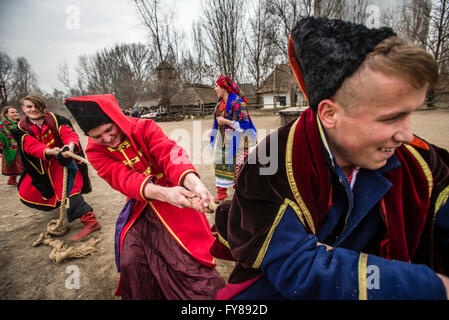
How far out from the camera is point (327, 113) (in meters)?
0.85

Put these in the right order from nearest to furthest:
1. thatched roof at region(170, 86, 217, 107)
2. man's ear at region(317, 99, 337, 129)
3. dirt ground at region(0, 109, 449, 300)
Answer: man's ear at region(317, 99, 337, 129) < dirt ground at region(0, 109, 449, 300) < thatched roof at region(170, 86, 217, 107)

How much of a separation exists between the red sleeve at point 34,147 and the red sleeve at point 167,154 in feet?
6.64

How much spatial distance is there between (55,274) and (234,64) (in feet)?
82.7

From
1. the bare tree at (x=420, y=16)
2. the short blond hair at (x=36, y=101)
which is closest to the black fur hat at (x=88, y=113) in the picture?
the short blond hair at (x=36, y=101)

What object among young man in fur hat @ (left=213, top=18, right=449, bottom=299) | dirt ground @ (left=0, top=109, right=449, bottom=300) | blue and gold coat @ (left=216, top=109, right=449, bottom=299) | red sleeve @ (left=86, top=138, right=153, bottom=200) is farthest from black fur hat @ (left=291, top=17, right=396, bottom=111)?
dirt ground @ (left=0, top=109, right=449, bottom=300)

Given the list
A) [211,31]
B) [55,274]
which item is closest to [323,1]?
[211,31]

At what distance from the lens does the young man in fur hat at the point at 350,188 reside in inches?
27.8

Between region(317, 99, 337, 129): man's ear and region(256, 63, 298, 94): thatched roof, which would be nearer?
region(317, 99, 337, 129): man's ear

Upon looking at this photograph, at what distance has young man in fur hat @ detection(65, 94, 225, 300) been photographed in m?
1.45

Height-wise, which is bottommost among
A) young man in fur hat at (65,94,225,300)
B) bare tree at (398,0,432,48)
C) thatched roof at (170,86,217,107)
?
young man in fur hat at (65,94,225,300)

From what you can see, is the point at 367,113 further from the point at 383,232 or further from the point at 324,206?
the point at 383,232

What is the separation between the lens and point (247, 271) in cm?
109

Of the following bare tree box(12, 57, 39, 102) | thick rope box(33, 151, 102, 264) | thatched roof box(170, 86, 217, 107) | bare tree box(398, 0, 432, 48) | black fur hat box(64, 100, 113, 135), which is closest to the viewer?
black fur hat box(64, 100, 113, 135)

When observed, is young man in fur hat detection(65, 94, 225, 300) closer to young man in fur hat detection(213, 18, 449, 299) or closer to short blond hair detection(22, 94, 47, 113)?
young man in fur hat detection(213, 18, 449, 299)
